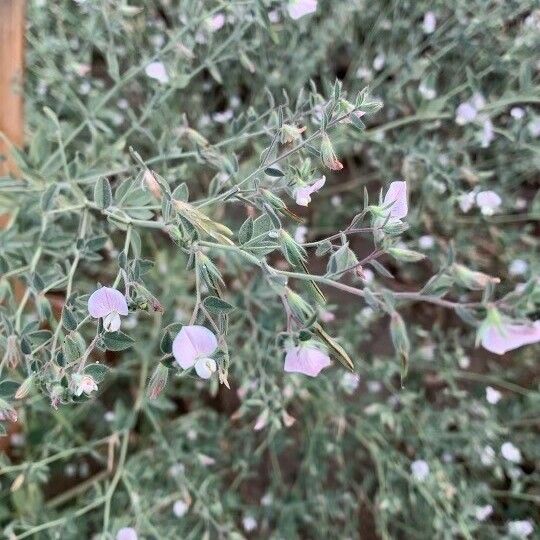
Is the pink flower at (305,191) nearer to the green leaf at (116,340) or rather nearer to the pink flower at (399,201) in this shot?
the pink flower at (399,201)

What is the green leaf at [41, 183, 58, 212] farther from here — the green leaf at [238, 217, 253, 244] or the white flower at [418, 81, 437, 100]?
the white flower at [418, 81, 437, 100]

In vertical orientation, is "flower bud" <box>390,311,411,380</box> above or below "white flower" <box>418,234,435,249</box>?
above

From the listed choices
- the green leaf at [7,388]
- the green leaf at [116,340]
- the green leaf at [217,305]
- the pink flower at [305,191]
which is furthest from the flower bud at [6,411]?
the pink flower at [305,191]

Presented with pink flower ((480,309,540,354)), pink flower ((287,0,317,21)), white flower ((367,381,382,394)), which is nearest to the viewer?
pink flower ((480,309,540,354))

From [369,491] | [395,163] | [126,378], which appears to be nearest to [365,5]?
[395,163]

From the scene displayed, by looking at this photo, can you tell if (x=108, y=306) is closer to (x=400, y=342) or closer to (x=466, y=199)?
(x=400, y=342)

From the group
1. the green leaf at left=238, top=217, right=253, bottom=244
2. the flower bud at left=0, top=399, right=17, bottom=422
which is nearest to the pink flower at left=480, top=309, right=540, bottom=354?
the green leaf at left=238, top=217, right=253, bottom=244

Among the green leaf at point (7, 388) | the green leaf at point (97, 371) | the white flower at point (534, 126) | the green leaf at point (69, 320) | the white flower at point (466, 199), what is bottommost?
the white flower at point (534, 126)

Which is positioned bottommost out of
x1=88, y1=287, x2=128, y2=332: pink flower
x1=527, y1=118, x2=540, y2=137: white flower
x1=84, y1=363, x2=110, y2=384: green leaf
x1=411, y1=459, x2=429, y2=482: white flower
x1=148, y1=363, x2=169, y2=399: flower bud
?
x1=411, y1=459, x2=429, y2=482: white flower
